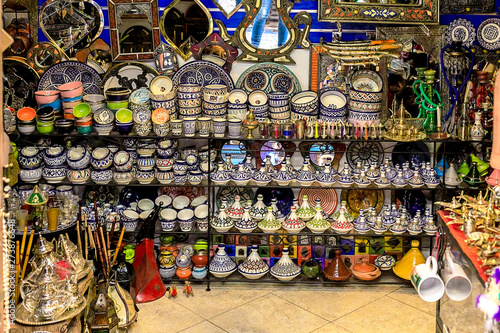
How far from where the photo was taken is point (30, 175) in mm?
4598

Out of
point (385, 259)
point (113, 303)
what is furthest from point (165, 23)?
point (385, 259)

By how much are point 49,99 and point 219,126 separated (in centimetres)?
124

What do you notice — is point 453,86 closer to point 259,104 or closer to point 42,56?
point 259,104

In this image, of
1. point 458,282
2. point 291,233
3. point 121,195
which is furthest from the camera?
point 121,195

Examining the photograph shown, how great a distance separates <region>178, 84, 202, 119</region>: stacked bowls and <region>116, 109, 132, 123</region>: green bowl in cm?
37

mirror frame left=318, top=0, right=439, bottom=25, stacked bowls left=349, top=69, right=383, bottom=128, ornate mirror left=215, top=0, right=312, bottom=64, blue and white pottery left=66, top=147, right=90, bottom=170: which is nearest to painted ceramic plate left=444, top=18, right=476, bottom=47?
mirror frame left=318, top=0, right=439, bottom=25

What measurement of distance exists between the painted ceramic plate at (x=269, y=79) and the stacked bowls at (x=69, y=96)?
120 centimetres

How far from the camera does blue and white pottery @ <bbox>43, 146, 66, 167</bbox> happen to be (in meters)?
4.63

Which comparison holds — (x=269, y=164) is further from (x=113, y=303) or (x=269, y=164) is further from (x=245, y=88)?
(x=113, y=303)

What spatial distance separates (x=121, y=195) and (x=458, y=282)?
3.04 metres

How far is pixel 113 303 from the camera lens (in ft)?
12.5

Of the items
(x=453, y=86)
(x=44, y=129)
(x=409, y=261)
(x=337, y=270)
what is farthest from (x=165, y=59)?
(x=409, y=261)

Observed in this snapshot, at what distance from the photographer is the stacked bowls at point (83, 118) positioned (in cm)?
455

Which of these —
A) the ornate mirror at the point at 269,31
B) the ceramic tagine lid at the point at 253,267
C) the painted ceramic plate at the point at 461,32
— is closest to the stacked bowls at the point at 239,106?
the ornate mirror at the point at 269,31
